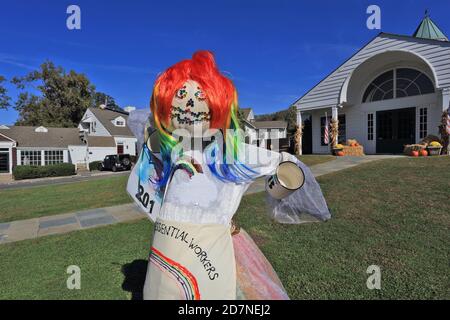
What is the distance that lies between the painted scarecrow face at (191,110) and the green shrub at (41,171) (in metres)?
24.8

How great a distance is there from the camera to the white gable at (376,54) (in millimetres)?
11461

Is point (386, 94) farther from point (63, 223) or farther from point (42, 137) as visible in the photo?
point (42, 137)

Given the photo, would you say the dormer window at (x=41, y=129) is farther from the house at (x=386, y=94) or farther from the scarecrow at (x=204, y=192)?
the scarecrow at (x=204, y=192)

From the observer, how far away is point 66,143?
2973 centimetres

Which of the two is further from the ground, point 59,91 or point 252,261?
point 59,91

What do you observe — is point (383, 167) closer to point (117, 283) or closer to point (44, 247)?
point (117, 283)

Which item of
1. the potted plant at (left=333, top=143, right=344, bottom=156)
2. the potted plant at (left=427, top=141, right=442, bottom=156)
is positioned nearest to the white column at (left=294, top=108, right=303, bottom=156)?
the potted plant at (left=333, top=143, right=344, bottom=156)

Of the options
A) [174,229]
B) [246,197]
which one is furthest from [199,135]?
[246,197]

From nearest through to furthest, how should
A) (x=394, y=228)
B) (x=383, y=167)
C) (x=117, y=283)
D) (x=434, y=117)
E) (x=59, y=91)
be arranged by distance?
(x=117, y=283), (x=394, y=228), (x=383, y=167), (x=434, y=117), (x=59, y=91)

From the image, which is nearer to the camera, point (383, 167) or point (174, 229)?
point (174, 229)

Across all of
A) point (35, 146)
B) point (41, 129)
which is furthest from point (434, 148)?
point (41, 129)

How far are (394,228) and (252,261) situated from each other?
3877 millimetres

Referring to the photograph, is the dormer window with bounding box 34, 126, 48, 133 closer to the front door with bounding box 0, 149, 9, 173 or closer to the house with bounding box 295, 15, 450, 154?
the front door with bounding box 0, 149, 9, 173
